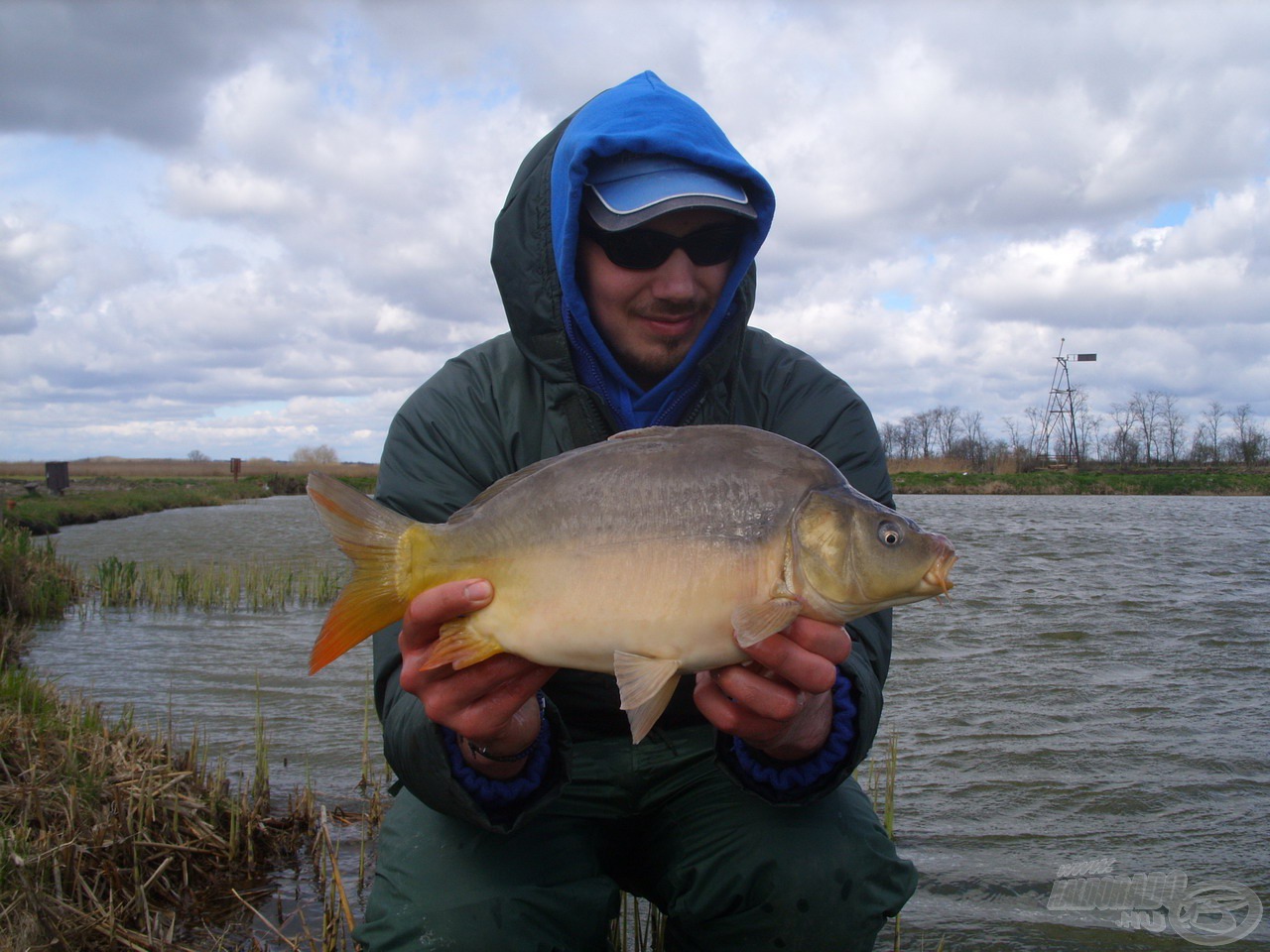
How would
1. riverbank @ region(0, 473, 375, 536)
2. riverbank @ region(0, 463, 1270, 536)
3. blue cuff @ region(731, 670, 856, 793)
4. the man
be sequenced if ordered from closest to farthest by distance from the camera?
the man < blue cuff @ region(731, 670, 856, 793) < riverbank @ region(0, 473, 375, 536) < riverbank @ region(0, 463, 1270, 536)

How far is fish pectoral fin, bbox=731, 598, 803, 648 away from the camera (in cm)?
207

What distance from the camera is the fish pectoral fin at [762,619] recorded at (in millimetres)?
2070

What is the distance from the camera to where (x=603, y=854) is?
9.75 feet

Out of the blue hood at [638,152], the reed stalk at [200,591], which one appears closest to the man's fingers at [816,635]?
the blue hood at [638,152]

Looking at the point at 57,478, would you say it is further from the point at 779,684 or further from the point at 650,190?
the point at 779,684

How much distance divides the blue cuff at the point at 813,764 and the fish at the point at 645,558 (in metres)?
0.51

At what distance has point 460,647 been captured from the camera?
2209 mm

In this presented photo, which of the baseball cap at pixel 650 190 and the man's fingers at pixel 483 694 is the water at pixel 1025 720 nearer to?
the man's fingers at pixel 483 694

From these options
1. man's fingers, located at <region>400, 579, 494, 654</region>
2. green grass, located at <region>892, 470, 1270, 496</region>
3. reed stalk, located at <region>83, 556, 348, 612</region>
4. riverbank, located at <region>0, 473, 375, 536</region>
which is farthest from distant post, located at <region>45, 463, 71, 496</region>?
man's fingers, located at <region>400, 579, 494, 654</region>

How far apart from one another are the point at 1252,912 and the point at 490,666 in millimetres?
3655

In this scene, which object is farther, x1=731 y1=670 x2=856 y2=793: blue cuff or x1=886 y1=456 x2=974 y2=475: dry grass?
x1=886 y1=456 x2=974 y2=475: dry grass

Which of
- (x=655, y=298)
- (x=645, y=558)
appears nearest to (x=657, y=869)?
(x=645, y=558)

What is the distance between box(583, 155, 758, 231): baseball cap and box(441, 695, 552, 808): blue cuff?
158cm

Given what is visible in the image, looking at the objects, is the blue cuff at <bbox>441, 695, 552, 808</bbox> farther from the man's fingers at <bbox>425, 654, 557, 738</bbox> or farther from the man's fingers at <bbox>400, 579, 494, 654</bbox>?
the man's fingers at <bbox>400, 579, 494, 654</bbox>
